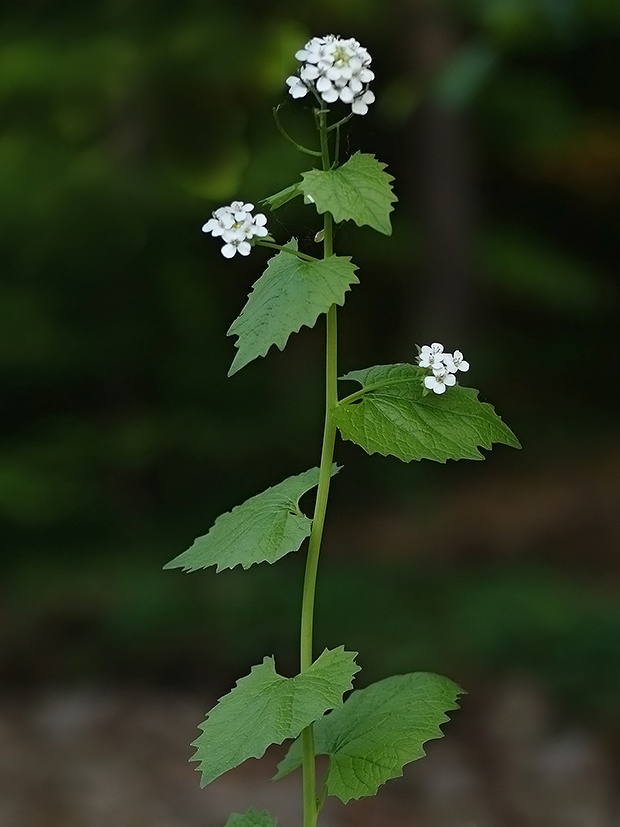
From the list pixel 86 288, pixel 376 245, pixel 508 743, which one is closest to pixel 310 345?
pixel 376 245

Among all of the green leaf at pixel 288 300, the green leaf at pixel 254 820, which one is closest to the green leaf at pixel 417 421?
the green leaf at pixel 288 300

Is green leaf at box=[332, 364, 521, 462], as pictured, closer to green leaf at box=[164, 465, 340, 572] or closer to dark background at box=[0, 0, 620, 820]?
green leaf at box=[164, 465, 340, 572]

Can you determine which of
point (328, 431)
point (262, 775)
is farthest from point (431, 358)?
point (262, 775)

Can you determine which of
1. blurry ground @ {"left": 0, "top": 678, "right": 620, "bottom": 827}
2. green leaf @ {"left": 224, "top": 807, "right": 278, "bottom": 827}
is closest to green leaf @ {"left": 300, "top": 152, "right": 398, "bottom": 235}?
green leaf @ {"left": 224, "top": 807, "right": 278, "bottom": 827}

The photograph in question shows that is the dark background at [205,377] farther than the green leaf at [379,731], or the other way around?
the dark background at [205,377]

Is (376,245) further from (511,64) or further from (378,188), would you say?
Result: (378,188)

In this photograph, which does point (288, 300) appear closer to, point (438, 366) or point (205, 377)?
point (438, 366)

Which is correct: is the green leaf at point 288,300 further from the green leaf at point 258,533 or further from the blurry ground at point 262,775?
the blurry ground at point 262,775

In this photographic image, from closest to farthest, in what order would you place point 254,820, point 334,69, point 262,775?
point 334,69 < point 254,820 < point 262,775
